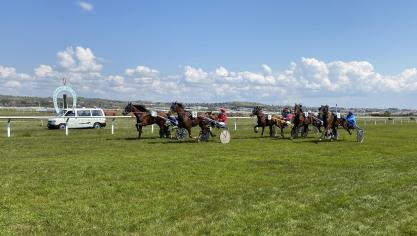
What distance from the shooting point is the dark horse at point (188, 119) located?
25.4 metres

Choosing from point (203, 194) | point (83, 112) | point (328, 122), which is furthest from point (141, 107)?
point (203, 194)

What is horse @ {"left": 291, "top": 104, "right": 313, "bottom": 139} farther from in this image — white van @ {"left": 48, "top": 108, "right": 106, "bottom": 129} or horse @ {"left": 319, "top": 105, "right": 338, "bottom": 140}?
white van @ {"left": 48, "top": 108, "right": 106, "bottom": 129}

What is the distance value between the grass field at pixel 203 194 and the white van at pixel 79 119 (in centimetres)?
2036

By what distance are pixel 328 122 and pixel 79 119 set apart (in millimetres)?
20173

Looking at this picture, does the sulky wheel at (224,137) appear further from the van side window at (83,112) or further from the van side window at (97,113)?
the van side window at (97,113)

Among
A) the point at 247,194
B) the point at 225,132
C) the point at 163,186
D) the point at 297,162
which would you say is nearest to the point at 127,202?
the point at 163,186

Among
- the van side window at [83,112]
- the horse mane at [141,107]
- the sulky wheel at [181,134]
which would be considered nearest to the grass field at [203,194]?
the sulky wheel at [181,134]

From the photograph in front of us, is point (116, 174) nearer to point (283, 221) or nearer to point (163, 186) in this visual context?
point (163, 186)

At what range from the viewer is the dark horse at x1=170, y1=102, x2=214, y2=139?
2542cm

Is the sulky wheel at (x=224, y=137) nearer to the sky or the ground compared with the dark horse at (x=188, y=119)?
nearer to the ground

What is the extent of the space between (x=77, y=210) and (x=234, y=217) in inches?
112

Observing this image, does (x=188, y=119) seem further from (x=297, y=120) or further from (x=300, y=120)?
(x=300, y=120)

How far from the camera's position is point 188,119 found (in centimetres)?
2577

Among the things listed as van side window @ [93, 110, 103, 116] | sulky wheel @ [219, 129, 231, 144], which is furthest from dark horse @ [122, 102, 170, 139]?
van side window @ [93, 110, 103, 116]
